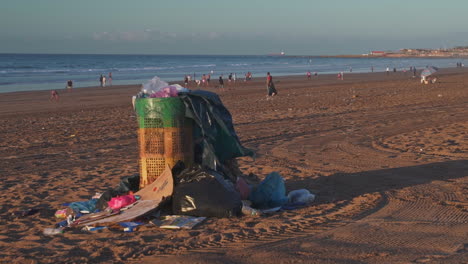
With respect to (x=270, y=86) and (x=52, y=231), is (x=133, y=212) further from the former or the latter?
(x=270, y=86)

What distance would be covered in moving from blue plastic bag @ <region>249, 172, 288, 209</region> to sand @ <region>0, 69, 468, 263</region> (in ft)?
1.20

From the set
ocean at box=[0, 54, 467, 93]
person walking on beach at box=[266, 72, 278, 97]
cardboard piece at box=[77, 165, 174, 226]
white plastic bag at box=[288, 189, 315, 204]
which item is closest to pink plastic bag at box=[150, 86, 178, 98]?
cardboard piece at box=[77, 165, 174, 226]

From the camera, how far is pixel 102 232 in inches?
238

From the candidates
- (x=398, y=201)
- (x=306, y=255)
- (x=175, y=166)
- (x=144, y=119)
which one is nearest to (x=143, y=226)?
(x=175, y=166)

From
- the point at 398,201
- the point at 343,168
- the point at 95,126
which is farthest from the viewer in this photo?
the point at 95,126

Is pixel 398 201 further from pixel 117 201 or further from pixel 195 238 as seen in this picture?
pixel 117 201

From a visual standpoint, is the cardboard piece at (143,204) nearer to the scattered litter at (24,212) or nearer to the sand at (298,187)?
the sand at (298,187)

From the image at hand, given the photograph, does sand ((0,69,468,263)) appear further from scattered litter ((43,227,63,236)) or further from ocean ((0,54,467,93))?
ocean ((0,54,467,93))

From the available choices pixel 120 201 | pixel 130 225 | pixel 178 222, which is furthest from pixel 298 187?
pixel 130 225

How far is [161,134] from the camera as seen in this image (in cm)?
698

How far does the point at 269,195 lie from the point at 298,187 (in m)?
1.22

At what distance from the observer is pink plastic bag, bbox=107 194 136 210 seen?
666 cm

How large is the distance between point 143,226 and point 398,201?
125 inches

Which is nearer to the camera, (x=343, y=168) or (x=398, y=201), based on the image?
(x=398, y=201)
